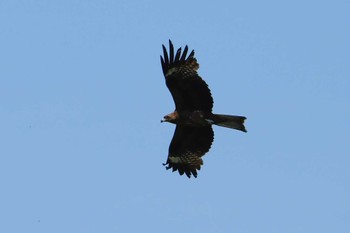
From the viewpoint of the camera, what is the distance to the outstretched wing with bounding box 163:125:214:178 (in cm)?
2139

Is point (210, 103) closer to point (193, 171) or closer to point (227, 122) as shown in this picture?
point (227, 122)

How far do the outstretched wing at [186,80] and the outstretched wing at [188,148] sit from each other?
→ 2.89ft

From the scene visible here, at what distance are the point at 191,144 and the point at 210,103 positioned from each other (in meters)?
1.59

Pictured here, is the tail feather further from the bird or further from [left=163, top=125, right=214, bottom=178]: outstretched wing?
[left=163, top=125, right=214, bottom=178]: outstretched wing

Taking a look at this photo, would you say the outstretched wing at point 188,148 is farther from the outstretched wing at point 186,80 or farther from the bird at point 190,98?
the outstretched wing at point 186,80

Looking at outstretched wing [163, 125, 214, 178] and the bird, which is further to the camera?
outstretched wing [163, 125, 214, 178]

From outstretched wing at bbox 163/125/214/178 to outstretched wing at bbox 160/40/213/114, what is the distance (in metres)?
0.88

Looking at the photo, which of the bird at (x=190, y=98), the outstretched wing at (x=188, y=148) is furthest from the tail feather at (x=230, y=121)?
the outstretched wing at (x=188, y=148)

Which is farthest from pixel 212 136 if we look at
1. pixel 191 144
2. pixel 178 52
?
pixel 178 52

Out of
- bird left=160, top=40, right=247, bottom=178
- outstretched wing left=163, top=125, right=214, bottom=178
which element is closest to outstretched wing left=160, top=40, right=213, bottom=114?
bird left=160, top=40, right=247, bottom=178

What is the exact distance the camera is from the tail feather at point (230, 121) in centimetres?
2006

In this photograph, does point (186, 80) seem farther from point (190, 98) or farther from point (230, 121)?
point (230, 121)

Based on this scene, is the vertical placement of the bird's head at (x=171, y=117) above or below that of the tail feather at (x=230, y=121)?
above

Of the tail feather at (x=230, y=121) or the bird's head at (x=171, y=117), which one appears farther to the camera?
the bird's head at (x=171, y=117)
